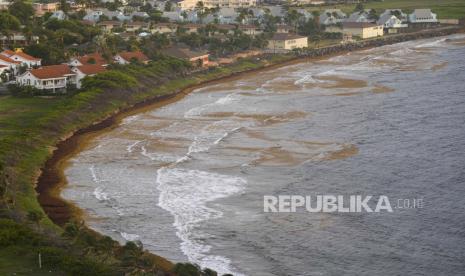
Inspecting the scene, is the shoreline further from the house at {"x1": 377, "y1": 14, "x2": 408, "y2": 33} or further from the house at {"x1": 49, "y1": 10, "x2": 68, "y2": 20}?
the house at {"x1": 377, "y1": 14, "x2": 408, "y2": 33}

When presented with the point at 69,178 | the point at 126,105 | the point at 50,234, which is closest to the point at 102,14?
the point at 126,105

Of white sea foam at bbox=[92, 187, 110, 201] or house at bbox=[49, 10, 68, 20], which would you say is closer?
white sea foam at bbox=[92, 187, 110, 201]

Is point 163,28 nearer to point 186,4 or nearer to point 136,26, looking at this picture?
point 136,26

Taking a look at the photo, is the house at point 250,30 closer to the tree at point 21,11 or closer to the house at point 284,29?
the house at point 284,29

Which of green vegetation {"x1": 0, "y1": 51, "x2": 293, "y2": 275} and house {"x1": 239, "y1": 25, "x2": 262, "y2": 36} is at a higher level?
house {"x1": 239, "y1": 25, "x2": 262, "y2": 36}

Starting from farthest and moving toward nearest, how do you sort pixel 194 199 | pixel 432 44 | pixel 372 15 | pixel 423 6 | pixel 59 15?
1. pixel 423 6
2. pixel 372 15
3. pixel 432 44
4. pixel 59 15
5. pixel 194 199

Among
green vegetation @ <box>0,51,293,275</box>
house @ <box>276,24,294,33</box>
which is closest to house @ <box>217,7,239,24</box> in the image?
house @ <box>276,24,294,33</box>

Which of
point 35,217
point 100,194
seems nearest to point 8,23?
point 100,194
